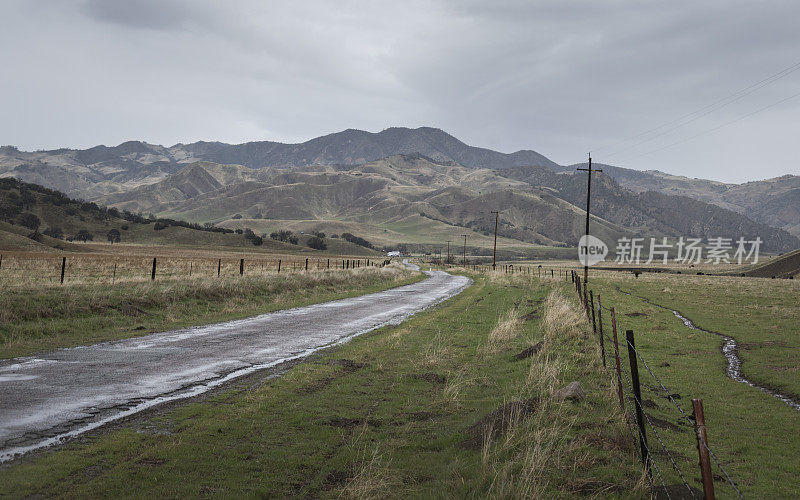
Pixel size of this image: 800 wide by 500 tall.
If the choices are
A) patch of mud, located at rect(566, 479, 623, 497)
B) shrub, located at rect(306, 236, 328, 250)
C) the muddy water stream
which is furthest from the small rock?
shrub, located at rect(306, 236, 328, 250)

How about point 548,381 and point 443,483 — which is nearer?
point 443,483

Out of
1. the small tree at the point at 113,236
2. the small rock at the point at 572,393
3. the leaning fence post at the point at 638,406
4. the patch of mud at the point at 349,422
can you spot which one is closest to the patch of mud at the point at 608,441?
the leaning fence post at the point at 638,406

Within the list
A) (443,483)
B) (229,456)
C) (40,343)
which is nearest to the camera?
(443,483)

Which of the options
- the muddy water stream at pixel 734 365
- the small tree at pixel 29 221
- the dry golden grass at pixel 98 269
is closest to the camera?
the muddy water stream at pixel 734 365

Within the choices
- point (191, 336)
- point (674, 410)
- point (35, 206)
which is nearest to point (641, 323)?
point (674, 410)

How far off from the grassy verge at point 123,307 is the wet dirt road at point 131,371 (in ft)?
5.24

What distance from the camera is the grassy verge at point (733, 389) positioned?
8.55 meters

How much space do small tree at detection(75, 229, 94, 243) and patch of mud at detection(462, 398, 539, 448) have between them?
110347 mm

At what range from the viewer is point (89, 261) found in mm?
49531

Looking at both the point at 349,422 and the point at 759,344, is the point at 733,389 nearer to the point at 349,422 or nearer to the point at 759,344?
the point at 759,344

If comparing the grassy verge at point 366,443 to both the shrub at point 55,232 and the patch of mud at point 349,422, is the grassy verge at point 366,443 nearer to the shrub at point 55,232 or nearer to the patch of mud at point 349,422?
the patch of mud at point 349,422

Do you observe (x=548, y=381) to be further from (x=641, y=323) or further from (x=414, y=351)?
(x=641, y=323)

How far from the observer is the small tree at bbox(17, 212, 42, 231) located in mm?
93244

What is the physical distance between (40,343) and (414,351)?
11.9 metres
